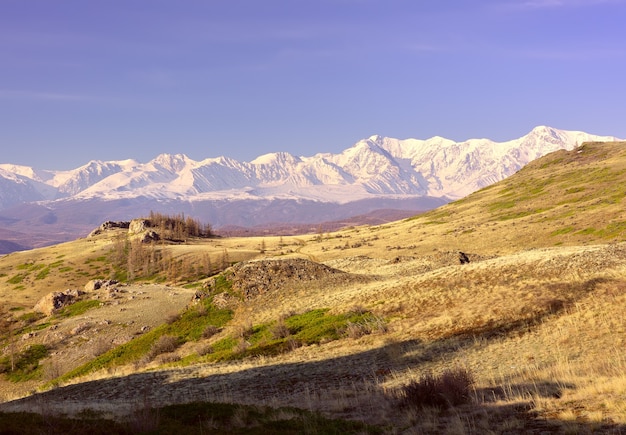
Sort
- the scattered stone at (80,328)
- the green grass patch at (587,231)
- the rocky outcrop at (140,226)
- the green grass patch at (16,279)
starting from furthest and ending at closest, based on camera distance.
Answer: the rocky outcrop at (140,226) → the green grass patch at (16,279) → the green grass patch at (587,231) → the scattered stone at (80,328)

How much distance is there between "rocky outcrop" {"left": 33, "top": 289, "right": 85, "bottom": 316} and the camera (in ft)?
233

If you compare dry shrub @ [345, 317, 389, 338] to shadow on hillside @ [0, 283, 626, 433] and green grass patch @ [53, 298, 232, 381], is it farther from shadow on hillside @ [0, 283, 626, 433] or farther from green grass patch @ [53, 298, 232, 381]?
green grass patch @ [53, 298, 232, 381]

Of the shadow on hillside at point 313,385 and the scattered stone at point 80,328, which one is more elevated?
the shadow on hillside at point 313,385

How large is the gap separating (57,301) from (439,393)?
70.4m

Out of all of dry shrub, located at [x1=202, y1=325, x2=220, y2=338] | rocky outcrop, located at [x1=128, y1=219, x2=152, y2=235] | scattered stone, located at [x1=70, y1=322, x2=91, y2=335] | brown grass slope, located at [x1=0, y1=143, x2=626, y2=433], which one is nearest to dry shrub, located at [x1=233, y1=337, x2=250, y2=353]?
brown grass slope, located at [x1=0, y1=143, x2=626, y2=433]

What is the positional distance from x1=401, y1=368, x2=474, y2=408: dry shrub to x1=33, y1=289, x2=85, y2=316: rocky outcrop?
67148mm

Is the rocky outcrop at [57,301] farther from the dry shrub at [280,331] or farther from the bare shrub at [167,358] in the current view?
the dry shrub at [280,331]

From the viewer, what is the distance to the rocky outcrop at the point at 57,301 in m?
71.1

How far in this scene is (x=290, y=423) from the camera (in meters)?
14.5

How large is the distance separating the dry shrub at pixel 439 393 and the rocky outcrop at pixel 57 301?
67.1 m

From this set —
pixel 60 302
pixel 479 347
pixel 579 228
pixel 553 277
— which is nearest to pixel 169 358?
pixel 479 347

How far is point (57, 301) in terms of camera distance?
236 feet

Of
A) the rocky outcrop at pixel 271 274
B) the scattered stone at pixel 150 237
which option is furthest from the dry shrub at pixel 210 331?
the scattered stone at pixel 150 237

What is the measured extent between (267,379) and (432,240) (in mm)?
100542
